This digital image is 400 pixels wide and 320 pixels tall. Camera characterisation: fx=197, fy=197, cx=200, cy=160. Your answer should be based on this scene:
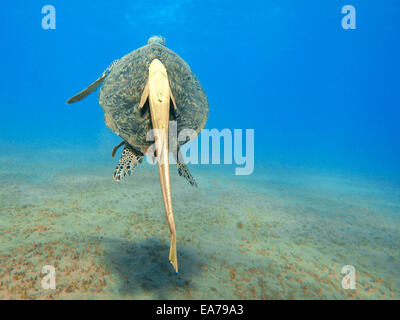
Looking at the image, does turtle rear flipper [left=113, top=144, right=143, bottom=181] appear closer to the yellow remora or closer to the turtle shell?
the turtle shell

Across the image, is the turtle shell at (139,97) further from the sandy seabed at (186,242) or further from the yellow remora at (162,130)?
the sandy seabed at (186,242)

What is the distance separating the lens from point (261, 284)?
4.62 meters

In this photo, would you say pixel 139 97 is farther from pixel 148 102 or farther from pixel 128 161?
pixel 128 161

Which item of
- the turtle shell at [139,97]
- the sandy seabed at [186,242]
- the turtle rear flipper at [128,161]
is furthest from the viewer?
the sandy seabed at [186,242]

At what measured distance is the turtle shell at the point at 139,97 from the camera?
185 centimetres

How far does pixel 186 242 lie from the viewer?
604 cm

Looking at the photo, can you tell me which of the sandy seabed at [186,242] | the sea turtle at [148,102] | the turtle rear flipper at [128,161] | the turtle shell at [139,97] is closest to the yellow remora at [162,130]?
the sea turtle at [148,102]

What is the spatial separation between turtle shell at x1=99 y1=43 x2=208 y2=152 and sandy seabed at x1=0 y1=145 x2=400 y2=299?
3373 mm

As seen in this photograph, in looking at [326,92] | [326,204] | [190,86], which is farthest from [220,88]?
[190,86]

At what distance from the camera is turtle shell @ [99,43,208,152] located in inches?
72.9

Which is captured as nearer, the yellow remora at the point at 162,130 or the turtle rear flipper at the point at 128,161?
the yellow remora at the point at 162,130

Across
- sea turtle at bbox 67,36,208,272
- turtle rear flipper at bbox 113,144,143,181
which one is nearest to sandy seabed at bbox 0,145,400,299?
turtle rear flipper at bbox 113,144,143,181

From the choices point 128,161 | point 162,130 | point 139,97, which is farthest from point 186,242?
point 162,130

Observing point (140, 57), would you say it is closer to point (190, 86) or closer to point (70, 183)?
point (190, 86)
